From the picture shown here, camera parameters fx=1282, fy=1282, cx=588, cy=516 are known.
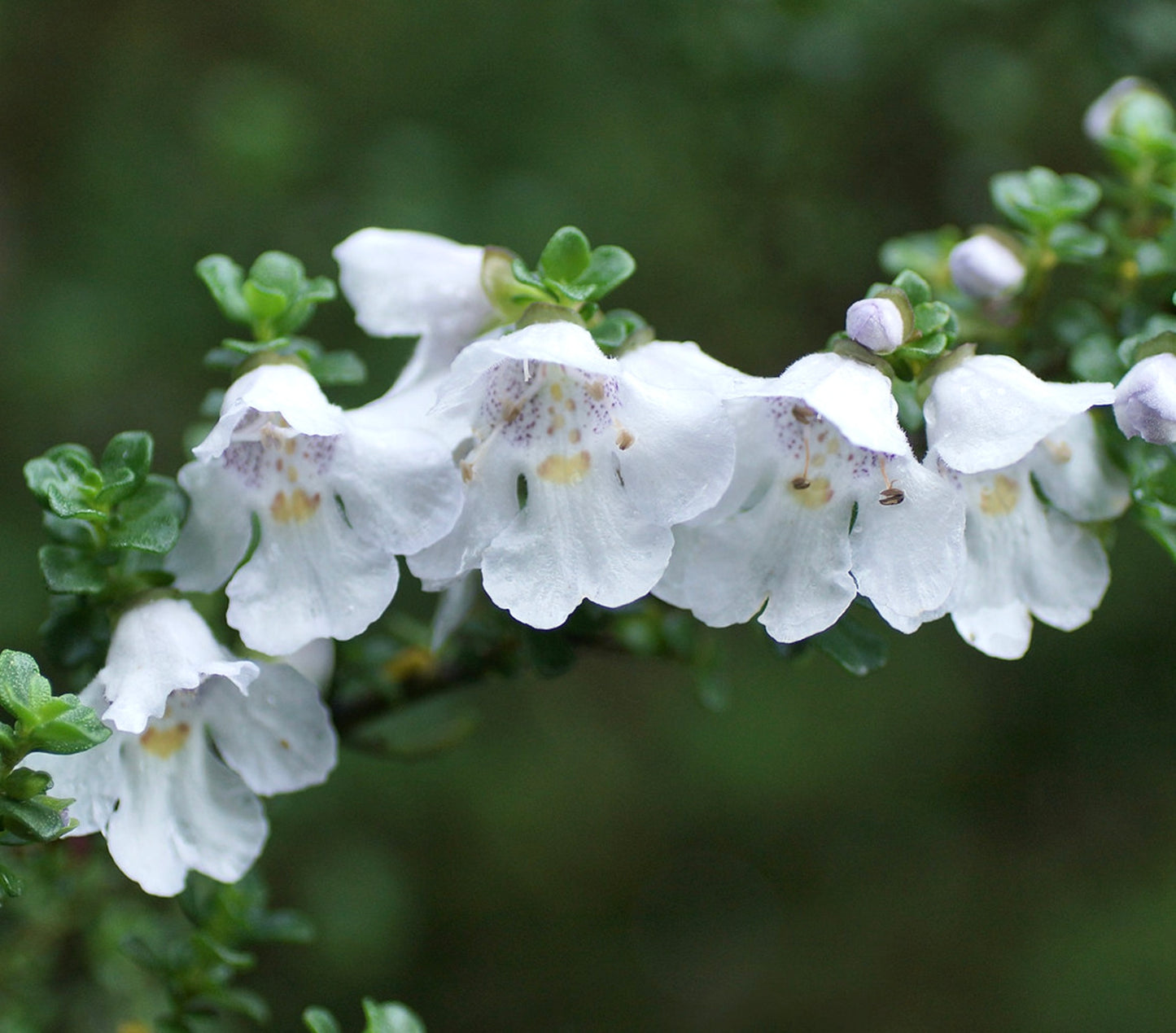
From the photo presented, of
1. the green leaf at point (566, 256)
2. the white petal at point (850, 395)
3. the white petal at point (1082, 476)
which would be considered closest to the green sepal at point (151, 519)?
the green leaf at point (566, 256)

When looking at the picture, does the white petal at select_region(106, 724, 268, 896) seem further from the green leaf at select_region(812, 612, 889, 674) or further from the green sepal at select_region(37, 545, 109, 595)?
the green leaf at select_region(812, 612, 889, 674)

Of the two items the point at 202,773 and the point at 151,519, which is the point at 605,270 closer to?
the point at 151,519

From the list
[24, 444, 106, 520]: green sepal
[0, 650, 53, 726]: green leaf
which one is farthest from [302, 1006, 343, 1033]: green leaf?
[24, 444, 106, 520]: green sepal

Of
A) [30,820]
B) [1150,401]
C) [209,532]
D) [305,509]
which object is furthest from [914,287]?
[30,820]

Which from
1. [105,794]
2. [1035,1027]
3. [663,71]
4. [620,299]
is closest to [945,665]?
[1035,1027]

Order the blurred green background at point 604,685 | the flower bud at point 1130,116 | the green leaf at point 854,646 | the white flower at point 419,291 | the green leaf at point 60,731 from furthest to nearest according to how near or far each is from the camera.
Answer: the blurred green background at point 604,685, the flower bud at point 1130,116, the white flower at point 419,291, the green leaf at point 854,646, the green leaf at point 60,731

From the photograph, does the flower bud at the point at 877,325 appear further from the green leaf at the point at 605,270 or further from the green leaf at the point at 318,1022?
the green leaf at the point at 318,1022
